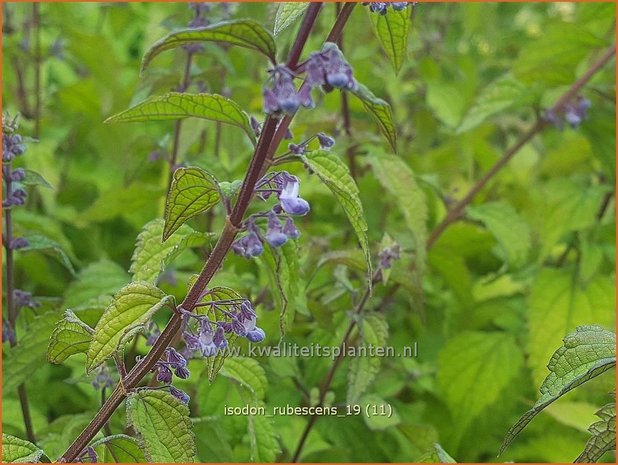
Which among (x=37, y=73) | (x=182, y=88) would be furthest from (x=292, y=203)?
(x=37, y=73)

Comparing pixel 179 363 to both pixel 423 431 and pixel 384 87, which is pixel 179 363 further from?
pixel 384 87

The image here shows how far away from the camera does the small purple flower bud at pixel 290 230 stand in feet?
3.75

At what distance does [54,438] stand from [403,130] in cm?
189

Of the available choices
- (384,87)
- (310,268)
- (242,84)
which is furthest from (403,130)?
(310,268)

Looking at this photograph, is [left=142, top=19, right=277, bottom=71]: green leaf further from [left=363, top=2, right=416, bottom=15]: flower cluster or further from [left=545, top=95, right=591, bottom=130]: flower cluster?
[left=545, top=95, right=591, bottom=130]: flower cluster

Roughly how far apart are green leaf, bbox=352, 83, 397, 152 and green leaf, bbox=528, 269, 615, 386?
4.13 feet

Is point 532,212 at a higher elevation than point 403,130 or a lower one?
lower

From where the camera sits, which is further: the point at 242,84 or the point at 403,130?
the point at 403,130

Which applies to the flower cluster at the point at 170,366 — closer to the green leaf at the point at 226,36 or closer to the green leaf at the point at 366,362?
the green leaf at the point at 226,36

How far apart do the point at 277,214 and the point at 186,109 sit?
0.18 meters

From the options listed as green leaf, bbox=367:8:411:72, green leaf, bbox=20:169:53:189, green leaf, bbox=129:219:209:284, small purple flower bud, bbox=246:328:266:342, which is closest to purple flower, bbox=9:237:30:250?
green leaf, bbox=20:169:53:189

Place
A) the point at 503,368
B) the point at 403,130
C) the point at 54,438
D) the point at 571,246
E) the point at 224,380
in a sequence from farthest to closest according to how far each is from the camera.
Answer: the point at 403,130 < the point at 571,246 < the point at 503,368 < the point at 224,380 < the point at 54,438

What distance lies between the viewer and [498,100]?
Answer: 2.30m

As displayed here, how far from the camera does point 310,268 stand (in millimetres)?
1896
